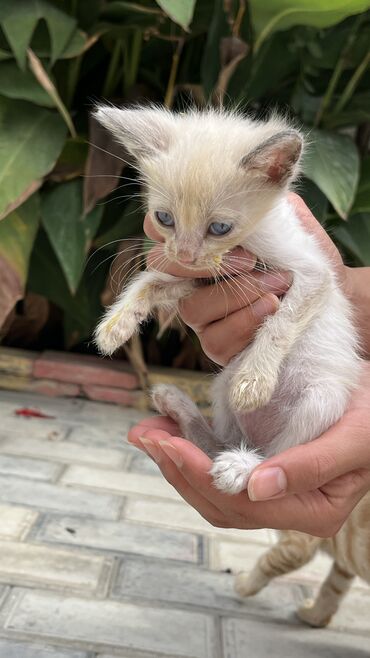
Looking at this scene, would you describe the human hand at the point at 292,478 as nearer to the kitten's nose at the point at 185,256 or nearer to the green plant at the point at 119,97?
the kitten's nose at the point at 185,256

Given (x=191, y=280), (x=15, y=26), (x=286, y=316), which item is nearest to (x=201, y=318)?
(x=191, y=280)

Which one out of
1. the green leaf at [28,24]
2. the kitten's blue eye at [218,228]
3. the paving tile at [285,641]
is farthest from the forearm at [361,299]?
the green leaf at [28,24]

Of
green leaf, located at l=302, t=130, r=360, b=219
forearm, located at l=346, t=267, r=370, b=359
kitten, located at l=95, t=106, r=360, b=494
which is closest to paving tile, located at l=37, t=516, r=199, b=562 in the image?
kitten, located at l=95, t=106, r=360, b=494

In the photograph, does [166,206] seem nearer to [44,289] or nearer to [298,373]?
[298,373]

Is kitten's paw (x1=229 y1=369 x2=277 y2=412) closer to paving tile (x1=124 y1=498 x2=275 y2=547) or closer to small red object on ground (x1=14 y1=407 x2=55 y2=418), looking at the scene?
paving tile (x1=124 y1=498 x2=275 y2=547)

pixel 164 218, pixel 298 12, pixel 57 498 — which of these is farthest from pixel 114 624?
pixel 298 12

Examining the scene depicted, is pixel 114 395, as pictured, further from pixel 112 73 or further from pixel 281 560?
pixel 281 560

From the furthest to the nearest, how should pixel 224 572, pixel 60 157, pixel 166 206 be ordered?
pixel 60 157, pixel 224 572, pixel 166 206
